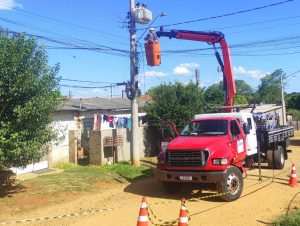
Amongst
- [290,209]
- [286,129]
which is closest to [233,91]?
[286,129]

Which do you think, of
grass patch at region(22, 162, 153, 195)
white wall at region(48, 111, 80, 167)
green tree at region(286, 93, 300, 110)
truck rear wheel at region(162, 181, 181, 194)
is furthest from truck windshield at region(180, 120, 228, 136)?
green tree at region(286, 93, 300, 110)

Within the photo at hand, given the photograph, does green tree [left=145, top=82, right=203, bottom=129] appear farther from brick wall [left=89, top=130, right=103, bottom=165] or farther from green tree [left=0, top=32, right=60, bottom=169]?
green tree [left=0, top=32, right=60, bottom=169]

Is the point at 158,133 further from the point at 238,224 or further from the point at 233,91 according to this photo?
the point at 238,224

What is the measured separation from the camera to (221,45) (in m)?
18.0

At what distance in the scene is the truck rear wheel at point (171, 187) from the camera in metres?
12.5

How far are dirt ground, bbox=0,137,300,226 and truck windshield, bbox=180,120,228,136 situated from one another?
1.75 m

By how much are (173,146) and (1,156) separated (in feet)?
15.0

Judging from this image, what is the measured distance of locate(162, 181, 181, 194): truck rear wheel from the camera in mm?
12523

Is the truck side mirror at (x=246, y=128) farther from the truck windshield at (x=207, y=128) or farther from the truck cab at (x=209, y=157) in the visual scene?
the truck windshield at (x=207, y=128)

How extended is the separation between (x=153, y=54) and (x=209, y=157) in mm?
6611

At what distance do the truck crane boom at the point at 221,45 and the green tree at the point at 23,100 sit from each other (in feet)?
25.4

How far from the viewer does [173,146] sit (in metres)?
11.9

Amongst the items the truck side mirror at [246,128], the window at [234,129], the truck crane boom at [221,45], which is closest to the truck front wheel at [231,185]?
the window at [234,129]

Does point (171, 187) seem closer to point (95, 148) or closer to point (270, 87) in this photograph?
point (95, 148)
